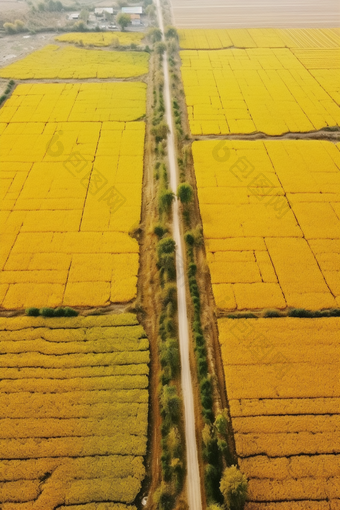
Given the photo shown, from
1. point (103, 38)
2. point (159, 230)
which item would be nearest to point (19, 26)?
point (103, 38)

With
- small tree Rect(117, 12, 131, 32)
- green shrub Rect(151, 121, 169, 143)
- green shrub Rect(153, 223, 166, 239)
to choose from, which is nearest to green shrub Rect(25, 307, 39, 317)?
green shrub Rect(153, 223, 166, 239)

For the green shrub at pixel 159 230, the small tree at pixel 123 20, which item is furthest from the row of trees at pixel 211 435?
the small tree at pixel 123 20

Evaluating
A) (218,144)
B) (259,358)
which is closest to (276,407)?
(259,358)

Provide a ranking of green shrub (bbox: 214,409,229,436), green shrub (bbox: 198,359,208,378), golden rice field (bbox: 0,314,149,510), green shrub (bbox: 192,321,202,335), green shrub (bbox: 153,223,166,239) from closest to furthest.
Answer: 1. golden rice field (bbox: 0,314,149,510)
2. green shrub (bbox: 214,409,229,436)
3. green shrub (bbox: 198,359,208,378)
4. green shrub (bbox: 192,321,202,335)
5. green shrub (bbox: 153,223,166,239)

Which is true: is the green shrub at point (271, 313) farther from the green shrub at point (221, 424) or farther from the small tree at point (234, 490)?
the small tree at point (234, 490)

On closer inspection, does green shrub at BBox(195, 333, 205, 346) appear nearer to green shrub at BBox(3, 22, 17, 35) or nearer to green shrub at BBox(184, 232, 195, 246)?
green shrub at BBox(184, 232, 195, 246)

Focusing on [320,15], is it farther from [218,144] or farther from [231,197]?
[231,197]

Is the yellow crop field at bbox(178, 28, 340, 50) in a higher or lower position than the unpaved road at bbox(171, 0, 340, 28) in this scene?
lower
